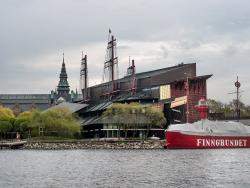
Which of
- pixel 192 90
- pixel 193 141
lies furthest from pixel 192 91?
pixel 193 141

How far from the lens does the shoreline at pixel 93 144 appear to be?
122 metres

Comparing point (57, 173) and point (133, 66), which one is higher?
point (133, 66)

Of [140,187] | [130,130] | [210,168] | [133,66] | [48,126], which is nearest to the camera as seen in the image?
[140,187]

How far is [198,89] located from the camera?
16638cm

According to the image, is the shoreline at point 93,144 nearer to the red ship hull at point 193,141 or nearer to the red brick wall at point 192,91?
the red ship hull at point 193,141

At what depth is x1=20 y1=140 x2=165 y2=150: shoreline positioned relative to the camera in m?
122

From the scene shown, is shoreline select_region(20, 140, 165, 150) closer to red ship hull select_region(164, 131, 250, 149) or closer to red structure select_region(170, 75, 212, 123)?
red ship hull select_region(164, 131, 250, 149)

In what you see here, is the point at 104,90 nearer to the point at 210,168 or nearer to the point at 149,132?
the point at 149,132

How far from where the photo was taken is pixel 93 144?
127 metres

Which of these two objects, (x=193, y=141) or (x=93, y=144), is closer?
(x=193, y=141)

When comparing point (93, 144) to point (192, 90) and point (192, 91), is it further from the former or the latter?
point (192, 90)

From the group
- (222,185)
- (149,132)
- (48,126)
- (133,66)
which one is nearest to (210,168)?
(222,185)

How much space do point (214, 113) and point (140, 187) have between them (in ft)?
488

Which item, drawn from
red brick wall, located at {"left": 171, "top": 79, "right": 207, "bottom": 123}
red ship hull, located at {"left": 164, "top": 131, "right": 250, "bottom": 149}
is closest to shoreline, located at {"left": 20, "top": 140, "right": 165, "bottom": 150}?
red ship hull, located at {"left": 164, "top": 131, "right": 250, "bottom": 149}
